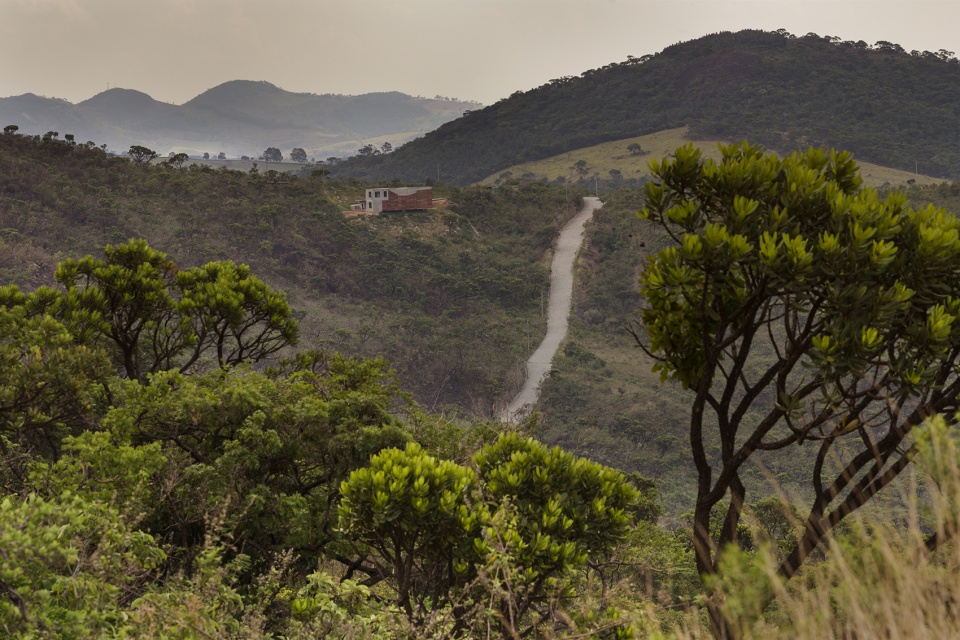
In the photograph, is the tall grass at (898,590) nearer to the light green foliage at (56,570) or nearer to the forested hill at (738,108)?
the light green foliage at (56,570)

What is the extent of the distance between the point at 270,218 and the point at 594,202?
3881 cm

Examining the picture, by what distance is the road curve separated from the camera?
39719mm

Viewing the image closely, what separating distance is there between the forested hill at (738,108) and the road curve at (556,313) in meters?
46.0

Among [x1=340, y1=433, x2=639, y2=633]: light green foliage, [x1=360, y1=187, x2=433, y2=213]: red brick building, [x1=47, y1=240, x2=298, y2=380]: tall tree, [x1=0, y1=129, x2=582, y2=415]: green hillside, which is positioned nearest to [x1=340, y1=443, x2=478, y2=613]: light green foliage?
[x1=340, y1=433, x2=639, y2=633]: light green foliage

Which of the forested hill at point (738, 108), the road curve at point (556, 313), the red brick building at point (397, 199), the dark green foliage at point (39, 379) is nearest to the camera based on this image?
the dark green foliage at point (39, 379)

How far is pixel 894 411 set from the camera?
405 centimetres

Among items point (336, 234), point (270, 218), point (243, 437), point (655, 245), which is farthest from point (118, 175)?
point (243, 437)

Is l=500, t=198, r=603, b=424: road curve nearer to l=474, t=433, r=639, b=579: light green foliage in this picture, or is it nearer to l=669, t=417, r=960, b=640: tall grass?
l=474, t=433, r=639, b=579: light green foliage

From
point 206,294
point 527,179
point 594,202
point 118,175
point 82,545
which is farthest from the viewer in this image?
point 527,179

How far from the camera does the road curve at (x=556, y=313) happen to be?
39.7m

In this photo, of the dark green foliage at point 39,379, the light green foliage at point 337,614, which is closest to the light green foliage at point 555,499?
the light green foliage at point 337,614

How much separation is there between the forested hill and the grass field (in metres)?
3.49

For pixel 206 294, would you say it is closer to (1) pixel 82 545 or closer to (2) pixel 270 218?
(1) pixel 82 545

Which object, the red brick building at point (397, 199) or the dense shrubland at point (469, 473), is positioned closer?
the dense shrubland at point (469, 473)
